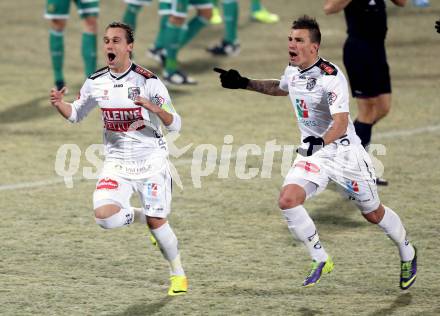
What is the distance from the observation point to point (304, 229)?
7.48 metres

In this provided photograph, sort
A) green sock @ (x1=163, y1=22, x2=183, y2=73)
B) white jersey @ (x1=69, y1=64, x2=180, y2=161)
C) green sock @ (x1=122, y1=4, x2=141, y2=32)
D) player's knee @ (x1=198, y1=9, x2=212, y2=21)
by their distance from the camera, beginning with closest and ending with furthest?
white jersey @ (x1=69, y1=64, x2=180, y2=161) < green sock @ (x1=163, y1=22, x2=183, y2=73) < green sock @ (x1=122, y1=4, x2=141, y2=32) < player's knee @ (x1=198, y1=9, x2=212, y2=21)

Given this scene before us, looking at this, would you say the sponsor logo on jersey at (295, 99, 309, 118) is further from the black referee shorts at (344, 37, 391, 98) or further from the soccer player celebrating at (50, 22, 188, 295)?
the black referee shorts at (344, 37, 391, 98)

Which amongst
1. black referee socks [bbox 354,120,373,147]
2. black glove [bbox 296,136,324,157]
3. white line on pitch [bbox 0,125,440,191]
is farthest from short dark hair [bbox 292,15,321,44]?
white line on pitch [bbox 0,125,440,191]

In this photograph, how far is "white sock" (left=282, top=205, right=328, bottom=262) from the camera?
A: 747 centimetres

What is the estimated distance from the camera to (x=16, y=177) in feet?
35.0

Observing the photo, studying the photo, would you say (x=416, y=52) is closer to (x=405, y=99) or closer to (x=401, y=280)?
(x=405, y=99)

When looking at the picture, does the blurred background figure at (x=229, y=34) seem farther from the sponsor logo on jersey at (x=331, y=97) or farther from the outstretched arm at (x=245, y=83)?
the sponsor logo on jersey at (x=331, y=97)

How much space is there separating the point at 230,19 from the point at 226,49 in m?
0.49

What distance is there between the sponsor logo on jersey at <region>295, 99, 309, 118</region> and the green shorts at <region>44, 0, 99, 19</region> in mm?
6369

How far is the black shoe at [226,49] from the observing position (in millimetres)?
16484

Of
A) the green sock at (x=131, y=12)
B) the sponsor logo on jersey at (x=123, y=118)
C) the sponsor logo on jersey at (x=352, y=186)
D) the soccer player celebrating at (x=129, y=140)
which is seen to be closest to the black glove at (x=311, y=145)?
the sponsor logo on jersey at (x=352, y=186)

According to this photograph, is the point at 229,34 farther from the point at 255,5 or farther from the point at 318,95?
the point at 318,95

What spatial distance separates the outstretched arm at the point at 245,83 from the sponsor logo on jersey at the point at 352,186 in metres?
0.82

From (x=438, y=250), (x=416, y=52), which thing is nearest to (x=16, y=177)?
(x=438, y=250)
